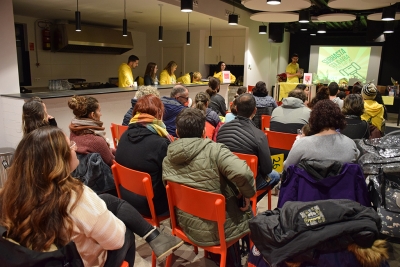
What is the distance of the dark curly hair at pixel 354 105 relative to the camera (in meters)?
3.30

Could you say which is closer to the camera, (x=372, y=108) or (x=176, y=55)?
(x=372, y=108)

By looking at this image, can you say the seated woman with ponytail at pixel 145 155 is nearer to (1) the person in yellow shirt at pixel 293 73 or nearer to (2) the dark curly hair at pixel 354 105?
(2) the dark curly hair at pixel 354 105

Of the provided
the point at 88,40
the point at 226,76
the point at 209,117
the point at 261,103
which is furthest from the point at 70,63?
the point at 209,117

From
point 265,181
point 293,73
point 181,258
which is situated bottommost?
point 181,258

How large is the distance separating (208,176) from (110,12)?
608cm

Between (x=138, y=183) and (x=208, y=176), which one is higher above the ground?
(x=208, y=176)

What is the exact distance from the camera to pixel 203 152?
1.87m

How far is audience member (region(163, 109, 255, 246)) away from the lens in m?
1.83

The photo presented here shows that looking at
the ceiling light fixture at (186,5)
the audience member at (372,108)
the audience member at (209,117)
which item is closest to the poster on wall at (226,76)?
the ceiling light fixture at (186,5)

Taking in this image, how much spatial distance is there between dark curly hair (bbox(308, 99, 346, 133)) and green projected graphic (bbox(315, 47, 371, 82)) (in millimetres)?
10109

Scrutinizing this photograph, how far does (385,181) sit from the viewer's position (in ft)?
5.98

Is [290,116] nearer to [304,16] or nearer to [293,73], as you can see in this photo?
[304,16]

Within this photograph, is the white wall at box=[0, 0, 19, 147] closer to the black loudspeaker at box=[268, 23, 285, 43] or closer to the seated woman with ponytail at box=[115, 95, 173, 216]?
the seated woman with ponytail at box=[115, 95, 173, 216]

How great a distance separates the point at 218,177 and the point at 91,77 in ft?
26.7
